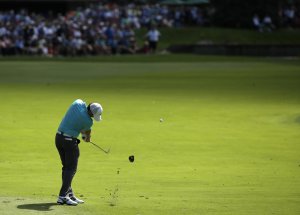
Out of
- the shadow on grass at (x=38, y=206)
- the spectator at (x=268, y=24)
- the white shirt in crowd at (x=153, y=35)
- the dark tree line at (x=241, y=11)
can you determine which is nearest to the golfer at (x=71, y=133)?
the shadow on grass at (x=38, y=206)

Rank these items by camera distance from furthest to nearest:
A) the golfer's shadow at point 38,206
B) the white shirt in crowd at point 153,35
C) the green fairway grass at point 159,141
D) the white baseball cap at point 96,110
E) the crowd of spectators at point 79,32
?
the white shirt in crowd at point 153,35 < the crowd of spectators at point 79,32 < the green fairway grass at point 159,141 < the golfer's shadow at point 38,206 < the white baseball cap at point 96,110

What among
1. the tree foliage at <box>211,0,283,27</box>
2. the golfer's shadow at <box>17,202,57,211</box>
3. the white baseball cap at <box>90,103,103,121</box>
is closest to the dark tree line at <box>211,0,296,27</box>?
the tree foliage at <box>211,0,283,27</box>

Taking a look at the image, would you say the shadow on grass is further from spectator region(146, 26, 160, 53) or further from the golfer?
spectator region(146, 26, 160, 53)

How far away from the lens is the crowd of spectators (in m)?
53.2

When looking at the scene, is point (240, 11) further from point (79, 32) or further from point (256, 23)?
point (79, 32)

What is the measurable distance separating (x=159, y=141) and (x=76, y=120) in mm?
9598

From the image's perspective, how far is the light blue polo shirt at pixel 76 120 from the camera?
14438mm

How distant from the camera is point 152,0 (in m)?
69.7

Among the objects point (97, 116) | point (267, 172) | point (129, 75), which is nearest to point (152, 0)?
point (129, 75)

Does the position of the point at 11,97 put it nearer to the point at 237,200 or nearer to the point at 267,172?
the point at 267,172

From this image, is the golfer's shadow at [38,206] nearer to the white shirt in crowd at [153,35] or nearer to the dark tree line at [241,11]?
the white shirt in crowd at [153,35]

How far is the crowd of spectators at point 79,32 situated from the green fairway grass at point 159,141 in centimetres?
763

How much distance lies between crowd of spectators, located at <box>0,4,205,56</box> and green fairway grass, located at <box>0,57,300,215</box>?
7.63 metres

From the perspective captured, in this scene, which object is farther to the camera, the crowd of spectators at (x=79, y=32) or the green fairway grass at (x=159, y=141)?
the crowd of spectators at (x=79, y=32)
